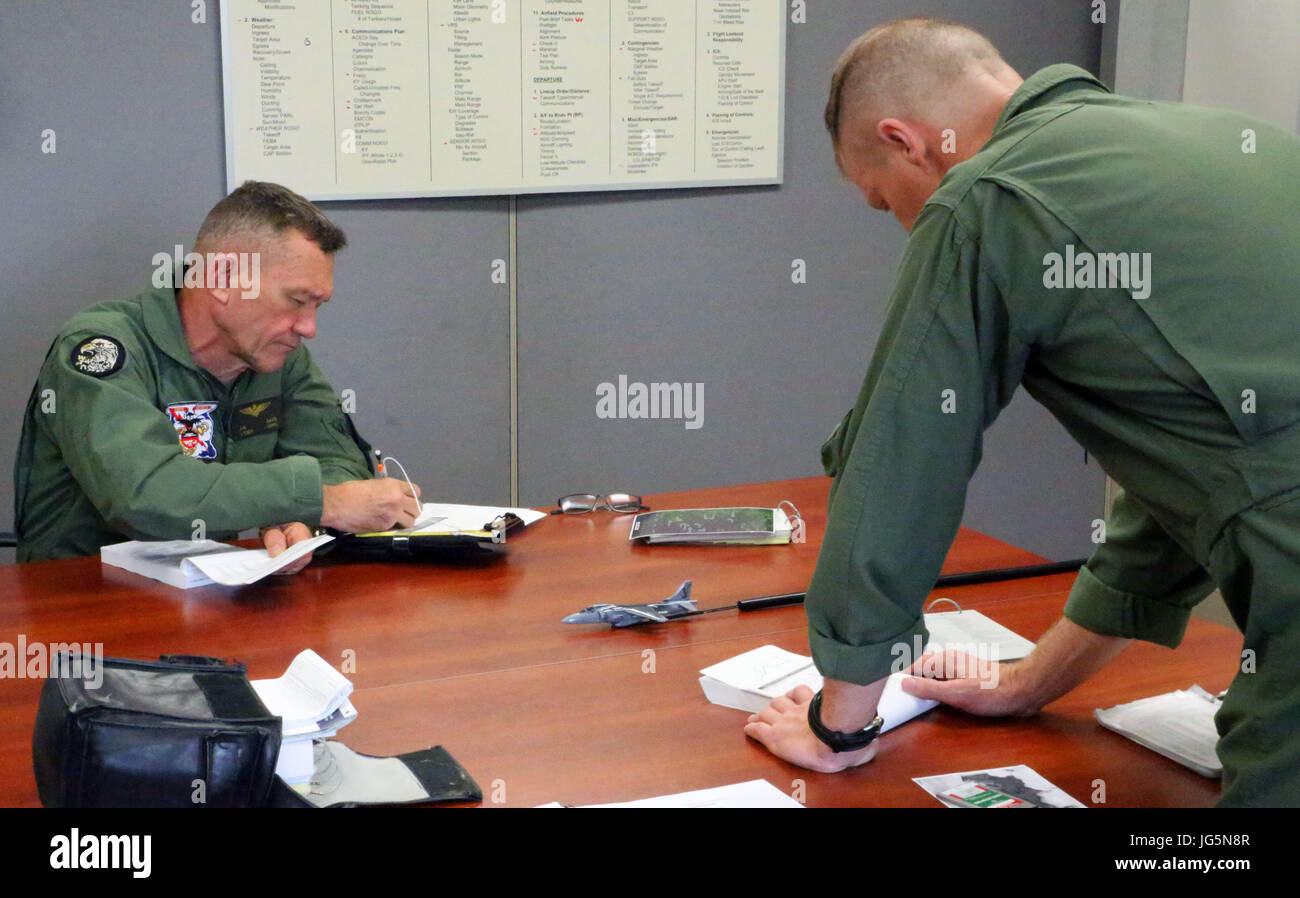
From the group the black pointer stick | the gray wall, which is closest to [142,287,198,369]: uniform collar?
the gray wall

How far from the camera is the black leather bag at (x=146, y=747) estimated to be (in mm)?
1099

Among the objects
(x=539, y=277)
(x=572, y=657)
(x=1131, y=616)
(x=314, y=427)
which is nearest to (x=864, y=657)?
(x=1131, y=616)

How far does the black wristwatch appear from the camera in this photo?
4.45ft

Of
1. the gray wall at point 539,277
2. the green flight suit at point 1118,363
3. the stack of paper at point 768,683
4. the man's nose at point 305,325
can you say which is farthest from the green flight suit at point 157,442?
the green flight suit at point 1118,363

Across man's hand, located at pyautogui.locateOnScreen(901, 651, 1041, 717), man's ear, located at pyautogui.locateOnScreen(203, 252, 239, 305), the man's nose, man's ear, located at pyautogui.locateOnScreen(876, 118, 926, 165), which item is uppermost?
man's ear, located at pyautogui.locateOnScreen(876, 118, 926, 165)

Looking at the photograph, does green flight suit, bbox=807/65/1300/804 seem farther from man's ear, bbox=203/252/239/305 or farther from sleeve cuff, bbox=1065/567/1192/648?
man's ear, bbox=203/252/239/305

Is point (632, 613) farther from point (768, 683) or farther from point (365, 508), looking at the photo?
point (365, 508)

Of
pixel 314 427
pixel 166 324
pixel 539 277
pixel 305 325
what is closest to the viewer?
pixel 166 324

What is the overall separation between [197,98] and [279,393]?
0.99 meters

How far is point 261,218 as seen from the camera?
2500 mm

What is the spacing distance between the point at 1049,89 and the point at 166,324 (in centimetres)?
173

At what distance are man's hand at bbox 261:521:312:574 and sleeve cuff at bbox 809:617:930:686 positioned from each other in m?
1.06

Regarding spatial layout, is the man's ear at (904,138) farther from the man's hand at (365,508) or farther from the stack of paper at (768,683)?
the man's hand at (365,508)

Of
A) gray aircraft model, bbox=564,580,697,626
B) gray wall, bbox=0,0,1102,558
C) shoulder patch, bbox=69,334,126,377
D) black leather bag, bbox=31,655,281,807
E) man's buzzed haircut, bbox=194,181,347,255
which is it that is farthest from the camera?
gray wall, bbox=0,0,1102,558
